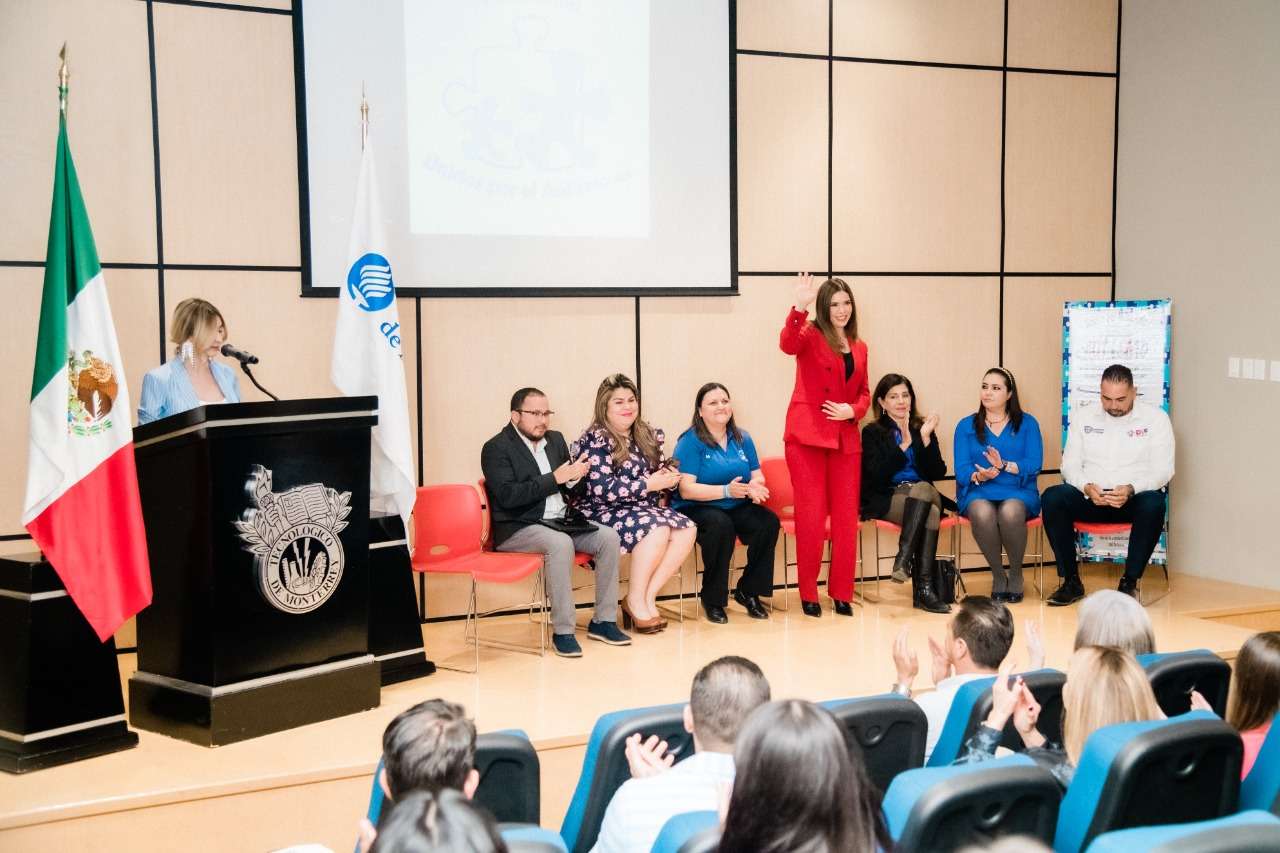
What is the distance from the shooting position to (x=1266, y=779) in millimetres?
2367

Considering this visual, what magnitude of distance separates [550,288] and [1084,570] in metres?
3.57

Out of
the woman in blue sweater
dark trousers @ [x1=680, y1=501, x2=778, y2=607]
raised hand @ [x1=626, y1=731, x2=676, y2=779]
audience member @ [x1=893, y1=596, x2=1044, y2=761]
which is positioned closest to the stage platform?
dark trousers @ [x1=680, y1=501, x2=778, y2=607]

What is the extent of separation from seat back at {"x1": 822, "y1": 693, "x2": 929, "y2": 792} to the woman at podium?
2993mm

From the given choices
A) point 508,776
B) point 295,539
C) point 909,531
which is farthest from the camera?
point 909,531

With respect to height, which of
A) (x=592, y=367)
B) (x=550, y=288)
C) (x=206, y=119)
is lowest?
(x=592, y=367)

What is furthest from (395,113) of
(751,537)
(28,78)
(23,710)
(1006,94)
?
(1006,94)

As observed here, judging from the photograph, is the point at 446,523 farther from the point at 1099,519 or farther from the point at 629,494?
the point at 1099,519

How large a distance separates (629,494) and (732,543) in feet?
Answer: 1.87

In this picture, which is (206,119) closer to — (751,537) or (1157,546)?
(751,537)

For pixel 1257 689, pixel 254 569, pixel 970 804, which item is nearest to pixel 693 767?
pixel 970 804

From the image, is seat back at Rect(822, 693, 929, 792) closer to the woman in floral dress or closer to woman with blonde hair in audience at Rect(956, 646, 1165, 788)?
woman with blonde hair in audience at Rect(956, 646, 1165, 788)

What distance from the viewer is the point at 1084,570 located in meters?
6.97

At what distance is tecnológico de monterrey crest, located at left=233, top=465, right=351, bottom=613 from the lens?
3.89 meters

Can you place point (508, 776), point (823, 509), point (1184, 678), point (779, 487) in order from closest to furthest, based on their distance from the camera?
point (508, 776) < point (1184, 678) < point (823, 509) < point (779, 487)
